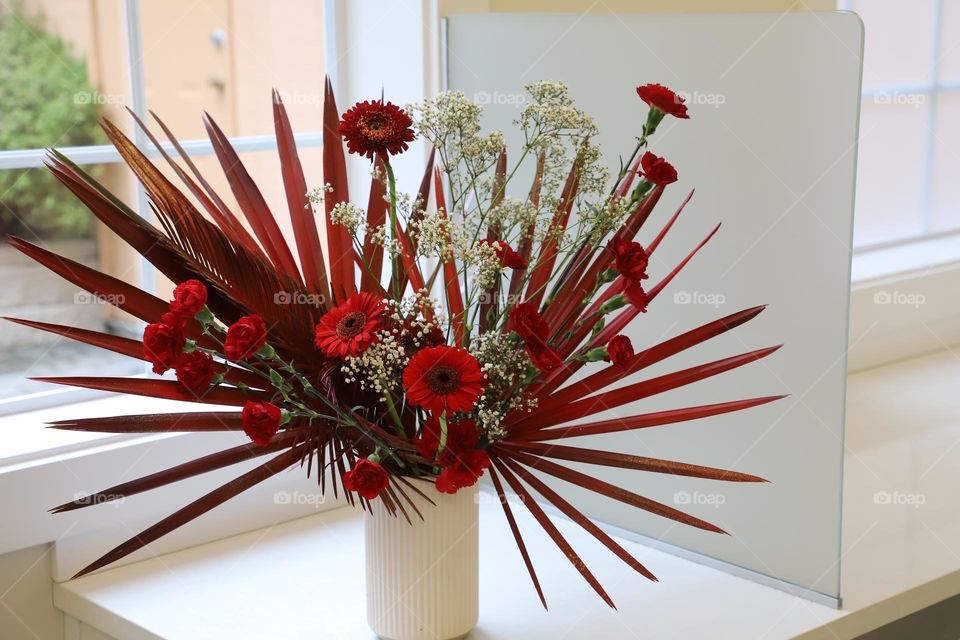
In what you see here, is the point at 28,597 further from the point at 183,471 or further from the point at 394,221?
the point at 394,221

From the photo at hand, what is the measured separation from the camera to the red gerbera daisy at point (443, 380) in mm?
972

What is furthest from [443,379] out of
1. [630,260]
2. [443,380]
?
[630,260]

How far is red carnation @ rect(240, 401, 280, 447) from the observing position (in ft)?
3.14

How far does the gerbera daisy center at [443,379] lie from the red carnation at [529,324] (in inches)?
2.8

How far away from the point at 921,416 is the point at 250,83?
2.90 meters

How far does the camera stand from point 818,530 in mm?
1314

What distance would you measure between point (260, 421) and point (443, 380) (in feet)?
0.55

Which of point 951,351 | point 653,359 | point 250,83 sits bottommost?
point 951,351

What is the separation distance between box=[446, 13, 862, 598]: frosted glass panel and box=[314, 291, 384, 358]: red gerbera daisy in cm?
54

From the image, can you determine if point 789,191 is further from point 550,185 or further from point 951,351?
point 951,351

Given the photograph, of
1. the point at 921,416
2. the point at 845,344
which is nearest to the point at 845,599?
the point at 845,344

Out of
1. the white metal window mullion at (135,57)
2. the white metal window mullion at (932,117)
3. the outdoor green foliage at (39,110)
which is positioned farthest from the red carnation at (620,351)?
the outdoor green foliage at (39,110)

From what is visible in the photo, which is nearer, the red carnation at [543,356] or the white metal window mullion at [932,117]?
the red carnation at [543,356]

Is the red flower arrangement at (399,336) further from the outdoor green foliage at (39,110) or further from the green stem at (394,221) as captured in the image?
the outdoor green foliage at (39,110)
